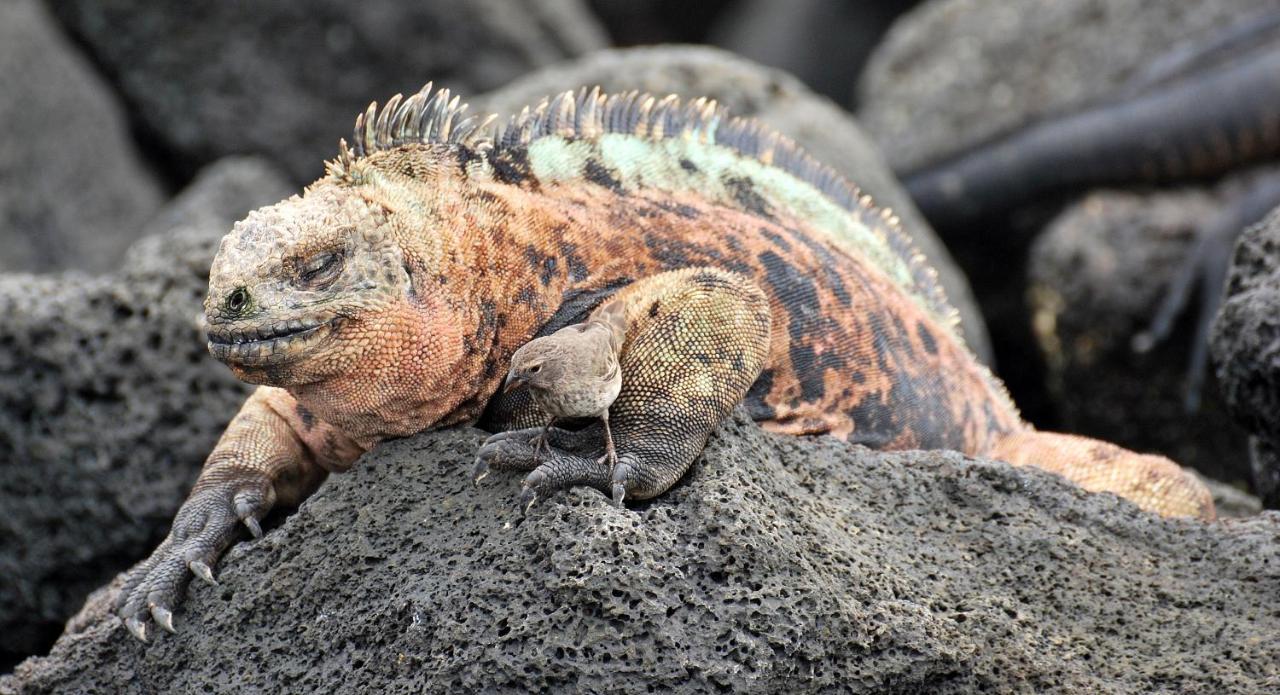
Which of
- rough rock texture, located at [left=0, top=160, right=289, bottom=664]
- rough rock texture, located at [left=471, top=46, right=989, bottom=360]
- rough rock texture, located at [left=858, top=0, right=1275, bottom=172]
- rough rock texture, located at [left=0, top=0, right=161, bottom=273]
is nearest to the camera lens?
rough rock texture, located at [left=0, top=160, right=289, bottom=664]

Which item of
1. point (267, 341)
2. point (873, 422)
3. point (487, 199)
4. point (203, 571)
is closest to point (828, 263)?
point (873, 422)

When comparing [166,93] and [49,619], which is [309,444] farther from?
[166,93]

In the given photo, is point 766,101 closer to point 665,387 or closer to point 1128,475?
point 1128,475

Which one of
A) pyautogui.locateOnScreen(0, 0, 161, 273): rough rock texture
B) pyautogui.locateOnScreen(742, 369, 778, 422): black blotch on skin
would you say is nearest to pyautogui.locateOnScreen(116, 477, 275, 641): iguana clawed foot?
pyautogui.locateOnScreen(742, 369, 778, 422): black blotch on skin

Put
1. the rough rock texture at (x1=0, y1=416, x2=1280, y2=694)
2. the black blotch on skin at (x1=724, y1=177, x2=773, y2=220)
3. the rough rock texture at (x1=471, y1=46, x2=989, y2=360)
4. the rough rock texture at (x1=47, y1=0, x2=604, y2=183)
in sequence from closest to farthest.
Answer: the rough rock texture at (x1=0, y1=416, x2=1280, y2=694), the black blotch on skin at (x1=724, y1=177, x2=773, y2=220), the rough rock texture at (x1=471, y1=46, x2=989, y2=360), the rough rock texture at (x1=47, y1=0, x2=604, y2=183)

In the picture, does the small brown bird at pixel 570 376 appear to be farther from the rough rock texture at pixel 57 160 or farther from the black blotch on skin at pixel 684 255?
the rough rock texture at pixel 57 160

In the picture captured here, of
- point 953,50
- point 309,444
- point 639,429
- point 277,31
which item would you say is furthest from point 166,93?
point 639,429

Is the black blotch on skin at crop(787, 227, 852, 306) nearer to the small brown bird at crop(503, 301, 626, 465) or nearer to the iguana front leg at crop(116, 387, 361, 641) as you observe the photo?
the small brown bird at crop(503, 301, 626, 465)
